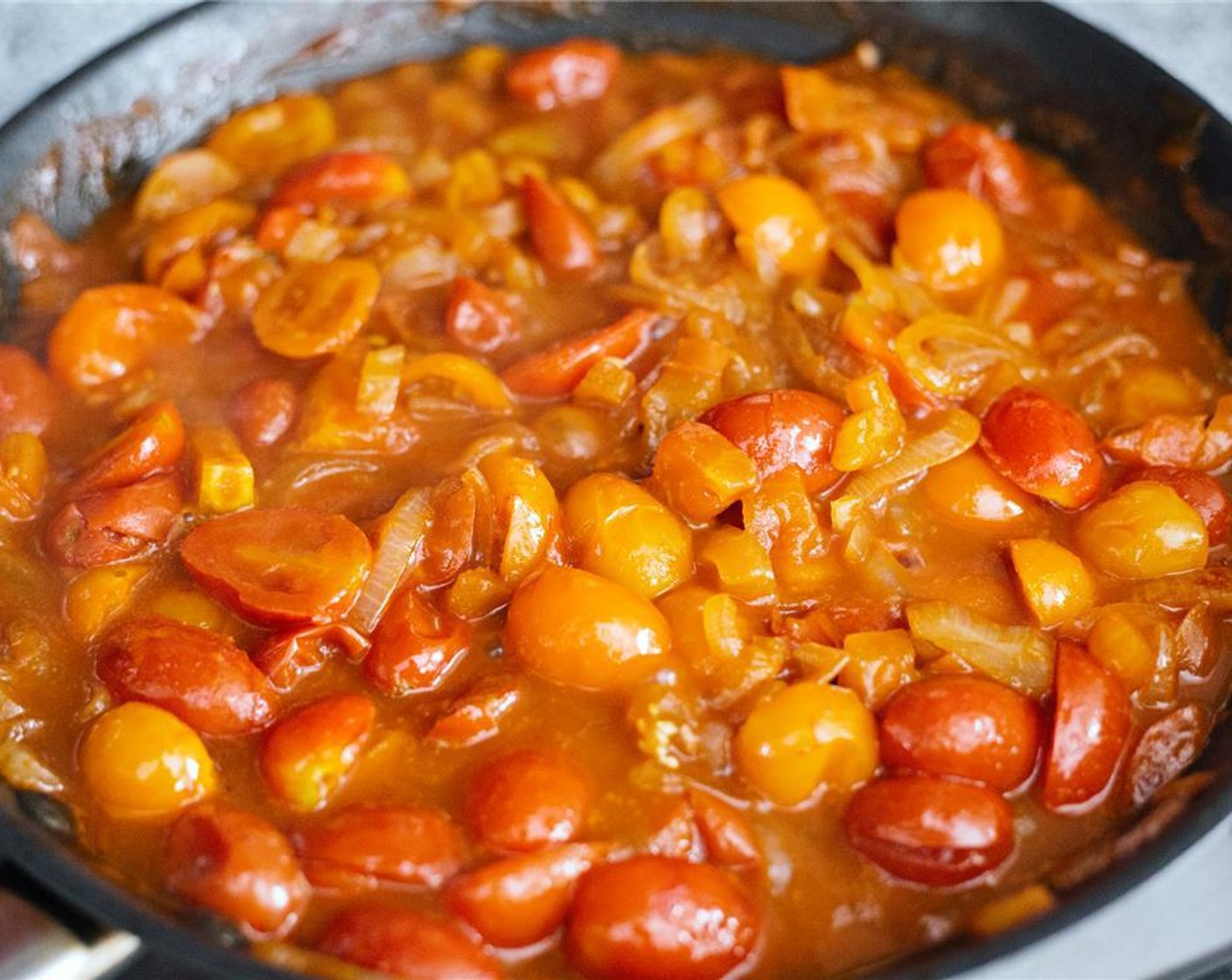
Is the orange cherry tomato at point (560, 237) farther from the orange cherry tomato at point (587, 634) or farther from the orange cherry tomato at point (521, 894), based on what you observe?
the orange cherry tomato at point (521, 894)

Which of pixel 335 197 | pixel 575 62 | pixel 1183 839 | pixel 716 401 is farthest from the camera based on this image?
pixel 575 62

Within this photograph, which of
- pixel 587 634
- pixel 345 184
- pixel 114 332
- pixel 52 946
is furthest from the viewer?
pixel 345 184

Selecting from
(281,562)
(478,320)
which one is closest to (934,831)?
(281,562)

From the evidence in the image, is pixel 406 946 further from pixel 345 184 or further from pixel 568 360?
pixel 345 184

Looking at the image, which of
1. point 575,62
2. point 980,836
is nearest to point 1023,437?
point 980,836

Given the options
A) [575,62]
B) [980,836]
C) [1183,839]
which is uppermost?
[575,62]

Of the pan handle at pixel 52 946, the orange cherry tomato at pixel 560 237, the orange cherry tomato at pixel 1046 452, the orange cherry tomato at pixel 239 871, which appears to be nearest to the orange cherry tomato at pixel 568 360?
the orange cherry tomato at pixel 560 237

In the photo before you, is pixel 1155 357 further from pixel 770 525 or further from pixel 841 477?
pixel 770 525
